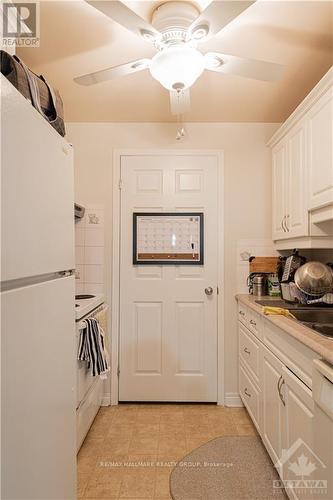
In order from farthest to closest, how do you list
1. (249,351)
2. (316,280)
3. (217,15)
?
(249,351), (316,280), (217,15)

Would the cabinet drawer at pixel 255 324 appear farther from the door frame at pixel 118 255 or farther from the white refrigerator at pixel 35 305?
the white refrigerator at pixel 35 305

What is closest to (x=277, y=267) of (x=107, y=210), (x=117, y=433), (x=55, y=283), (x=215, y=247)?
(x=215, y=247)

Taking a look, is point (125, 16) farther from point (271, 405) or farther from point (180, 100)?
point (271, 405)

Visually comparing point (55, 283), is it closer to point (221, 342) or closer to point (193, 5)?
point (193, 5)

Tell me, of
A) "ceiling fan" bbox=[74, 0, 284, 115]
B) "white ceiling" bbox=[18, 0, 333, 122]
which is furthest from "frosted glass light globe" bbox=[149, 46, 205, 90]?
"white ceiling" bbox=[18, 0, 333, 122]

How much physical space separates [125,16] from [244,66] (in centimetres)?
61

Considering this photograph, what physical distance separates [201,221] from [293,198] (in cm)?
79

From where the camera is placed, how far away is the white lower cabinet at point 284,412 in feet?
4.07

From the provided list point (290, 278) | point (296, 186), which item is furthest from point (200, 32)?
point (290, 278)

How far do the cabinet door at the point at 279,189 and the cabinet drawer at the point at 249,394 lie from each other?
1.11m

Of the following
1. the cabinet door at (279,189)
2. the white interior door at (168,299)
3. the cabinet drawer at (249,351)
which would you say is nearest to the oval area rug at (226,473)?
the cabinet drawer at (249,351)

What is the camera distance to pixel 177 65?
52.1 inches

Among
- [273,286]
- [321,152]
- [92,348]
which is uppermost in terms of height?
[321,152]

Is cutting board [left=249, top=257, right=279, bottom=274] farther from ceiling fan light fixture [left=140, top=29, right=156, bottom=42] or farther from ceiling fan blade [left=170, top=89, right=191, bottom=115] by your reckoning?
ceiling fan light fixture [left=140, top=29, right=156, bottom=42]
